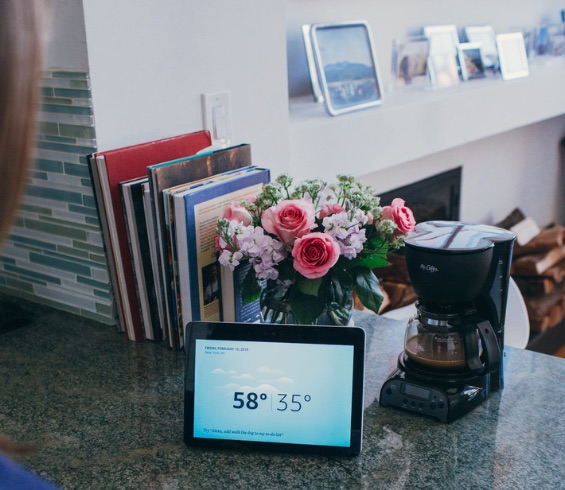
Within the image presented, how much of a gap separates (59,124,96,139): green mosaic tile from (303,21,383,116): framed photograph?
0.88 metres

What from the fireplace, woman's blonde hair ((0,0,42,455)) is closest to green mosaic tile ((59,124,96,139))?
woman's blonde hair ((0,0,42,455))

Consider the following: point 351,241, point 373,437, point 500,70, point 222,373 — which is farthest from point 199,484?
point 500,70

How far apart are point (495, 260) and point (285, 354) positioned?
0.37 m

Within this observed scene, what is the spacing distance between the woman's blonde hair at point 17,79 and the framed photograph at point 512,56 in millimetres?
2658

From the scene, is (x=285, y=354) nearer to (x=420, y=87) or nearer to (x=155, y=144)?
(x=155, y=144)

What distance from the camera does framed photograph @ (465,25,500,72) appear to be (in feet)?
9.55

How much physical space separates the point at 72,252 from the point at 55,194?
12 centimetres

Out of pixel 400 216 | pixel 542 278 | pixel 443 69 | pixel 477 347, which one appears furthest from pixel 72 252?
pixel 542 278

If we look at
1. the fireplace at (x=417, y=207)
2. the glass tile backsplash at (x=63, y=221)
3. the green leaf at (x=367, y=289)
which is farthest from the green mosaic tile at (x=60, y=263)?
the fireplace at (x=417, y=207)

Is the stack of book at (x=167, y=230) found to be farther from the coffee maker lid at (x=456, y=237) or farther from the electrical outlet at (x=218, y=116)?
the coffee maker lid at (x=456, y=237)

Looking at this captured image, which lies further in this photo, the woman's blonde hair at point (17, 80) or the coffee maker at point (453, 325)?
the coffee maker at point (453, 325)

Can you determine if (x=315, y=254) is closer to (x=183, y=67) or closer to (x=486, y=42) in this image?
(x=183, y=67)

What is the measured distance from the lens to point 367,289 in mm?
1152

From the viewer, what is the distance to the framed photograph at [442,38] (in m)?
2.71
